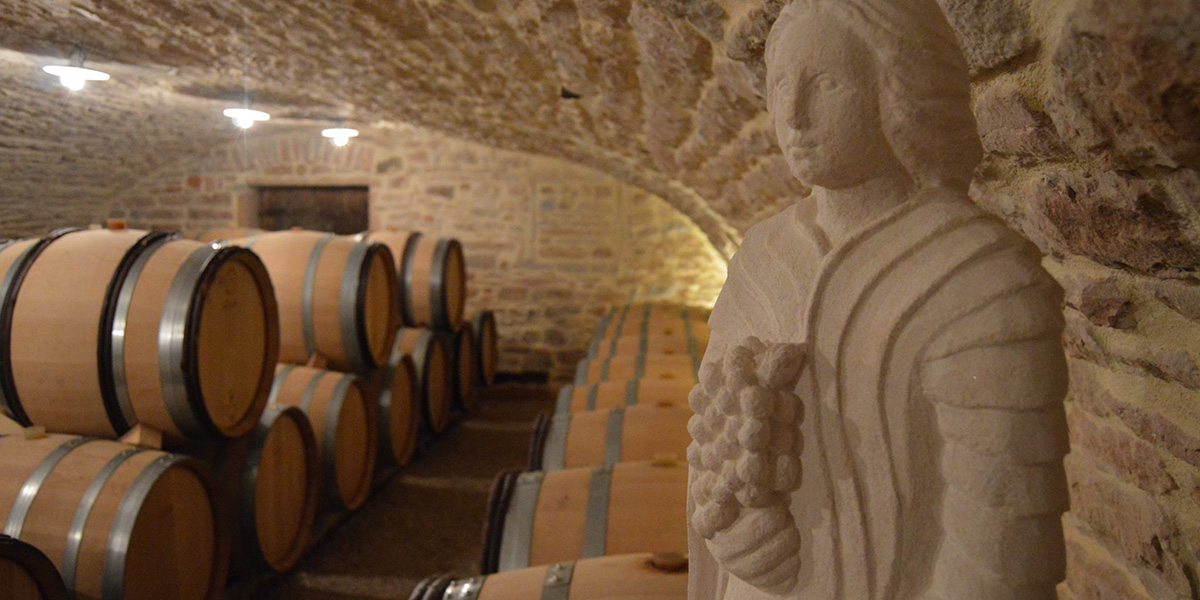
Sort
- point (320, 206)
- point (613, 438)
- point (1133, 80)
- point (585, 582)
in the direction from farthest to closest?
point (320, 206), point (613, 438), point (585, 582), point (1133, 80)

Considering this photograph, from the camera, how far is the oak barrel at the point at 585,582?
1.75 m

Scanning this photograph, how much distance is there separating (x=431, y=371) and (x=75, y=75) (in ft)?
8.49

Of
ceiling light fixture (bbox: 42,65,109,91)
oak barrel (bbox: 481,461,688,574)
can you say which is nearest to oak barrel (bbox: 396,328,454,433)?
ceiling light fixture (bbox: 42,65,109,91)

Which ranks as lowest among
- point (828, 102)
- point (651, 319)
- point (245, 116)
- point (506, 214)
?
point (651, 319)

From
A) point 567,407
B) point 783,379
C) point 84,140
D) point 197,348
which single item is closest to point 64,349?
point 197,348

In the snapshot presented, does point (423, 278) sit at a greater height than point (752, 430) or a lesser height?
greater

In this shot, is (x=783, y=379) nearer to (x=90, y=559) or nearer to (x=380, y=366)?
(x=90, y=559)

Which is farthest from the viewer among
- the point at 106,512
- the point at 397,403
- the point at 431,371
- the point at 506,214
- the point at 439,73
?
the point at 506,214

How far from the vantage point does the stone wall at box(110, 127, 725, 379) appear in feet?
24.2

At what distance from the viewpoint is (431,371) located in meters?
5.56

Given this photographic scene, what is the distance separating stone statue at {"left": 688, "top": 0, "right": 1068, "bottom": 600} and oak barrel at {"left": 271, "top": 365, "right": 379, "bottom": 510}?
3.14m

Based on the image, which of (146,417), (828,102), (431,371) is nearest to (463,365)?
(431,371)

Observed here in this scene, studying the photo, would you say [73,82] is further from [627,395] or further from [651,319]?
[651,319]

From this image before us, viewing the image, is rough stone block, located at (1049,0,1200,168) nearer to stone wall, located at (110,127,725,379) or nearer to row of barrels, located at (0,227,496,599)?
row of barrels, located at (0,227,496,599)
